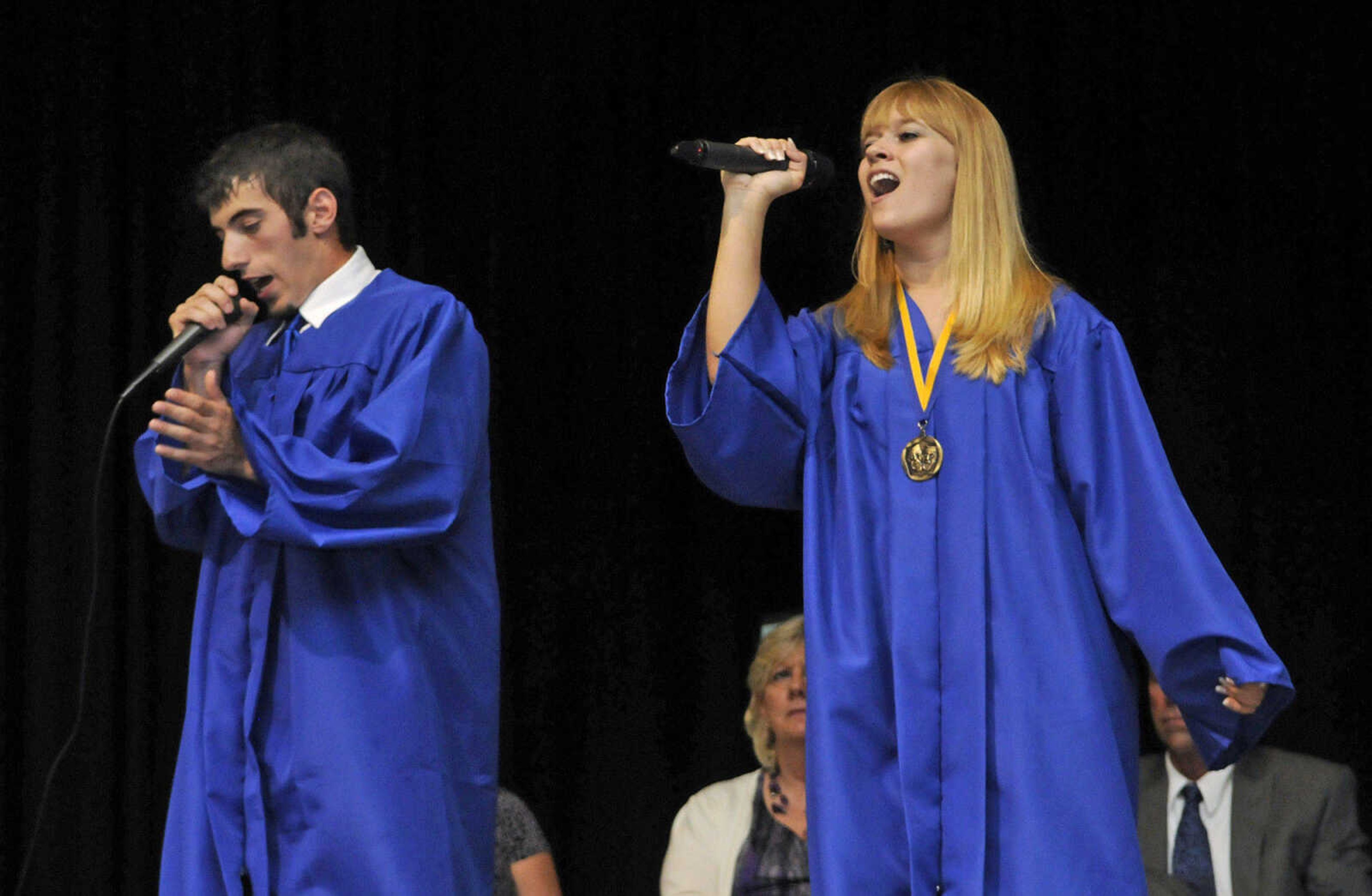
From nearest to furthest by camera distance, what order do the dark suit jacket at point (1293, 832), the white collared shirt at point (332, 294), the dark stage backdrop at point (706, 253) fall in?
the white collared shirt at point (332, 294), the dark suit jacket at point (1293, 832), the dark stage backdrop at point (706, 253)

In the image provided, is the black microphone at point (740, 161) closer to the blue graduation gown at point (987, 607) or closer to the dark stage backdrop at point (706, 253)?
the blue graduation gown at point (987, 607)

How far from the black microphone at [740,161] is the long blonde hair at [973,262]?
0.15 m

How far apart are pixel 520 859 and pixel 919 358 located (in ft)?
6.43

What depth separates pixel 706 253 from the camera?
15.8 ft

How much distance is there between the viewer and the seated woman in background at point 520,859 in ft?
13.7

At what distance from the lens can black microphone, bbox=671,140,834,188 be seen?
2555 millimetres

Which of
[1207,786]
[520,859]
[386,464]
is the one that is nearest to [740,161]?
[386,464]

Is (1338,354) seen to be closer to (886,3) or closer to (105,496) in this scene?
(886,3)

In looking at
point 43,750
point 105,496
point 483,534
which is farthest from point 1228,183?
point 43,750

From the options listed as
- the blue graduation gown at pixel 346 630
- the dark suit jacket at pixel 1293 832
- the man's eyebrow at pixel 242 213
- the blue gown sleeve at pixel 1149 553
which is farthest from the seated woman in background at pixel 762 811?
the man's eyebrow at pixel 242 213

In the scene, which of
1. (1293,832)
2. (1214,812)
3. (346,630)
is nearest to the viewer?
(346,630)

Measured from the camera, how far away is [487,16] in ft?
15.4

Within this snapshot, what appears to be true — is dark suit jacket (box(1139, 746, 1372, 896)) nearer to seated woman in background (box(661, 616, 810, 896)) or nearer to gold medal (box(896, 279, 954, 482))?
seated woman in background (box(661, 616, 810, 896))

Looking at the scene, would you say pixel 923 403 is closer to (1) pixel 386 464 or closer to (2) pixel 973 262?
(2) pixel 973 262
